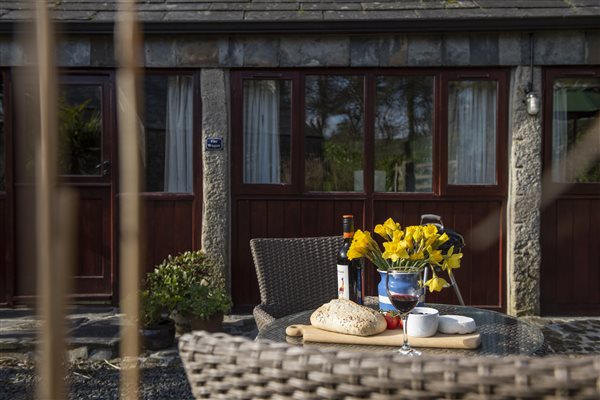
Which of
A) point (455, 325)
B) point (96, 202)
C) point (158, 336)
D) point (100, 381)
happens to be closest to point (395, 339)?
point (455, 325)

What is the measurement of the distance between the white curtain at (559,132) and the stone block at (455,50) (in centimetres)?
91

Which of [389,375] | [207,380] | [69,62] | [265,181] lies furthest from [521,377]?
[69,62]

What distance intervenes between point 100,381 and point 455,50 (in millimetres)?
3940

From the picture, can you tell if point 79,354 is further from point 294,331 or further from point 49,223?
point 49,223

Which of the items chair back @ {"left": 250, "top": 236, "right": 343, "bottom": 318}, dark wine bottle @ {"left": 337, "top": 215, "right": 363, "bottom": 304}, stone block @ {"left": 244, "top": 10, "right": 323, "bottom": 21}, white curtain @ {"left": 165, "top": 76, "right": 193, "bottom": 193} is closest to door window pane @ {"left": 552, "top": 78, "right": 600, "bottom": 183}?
stone block @ {"left": 244, "top": 10, "right": 323, "bottom": 21}

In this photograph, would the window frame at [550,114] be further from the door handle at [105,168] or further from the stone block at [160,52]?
the door handle at [105,168]

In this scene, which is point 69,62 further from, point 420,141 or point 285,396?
point 285,396

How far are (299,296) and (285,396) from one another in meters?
2.48

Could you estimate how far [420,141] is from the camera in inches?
222

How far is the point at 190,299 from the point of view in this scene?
4.55 m

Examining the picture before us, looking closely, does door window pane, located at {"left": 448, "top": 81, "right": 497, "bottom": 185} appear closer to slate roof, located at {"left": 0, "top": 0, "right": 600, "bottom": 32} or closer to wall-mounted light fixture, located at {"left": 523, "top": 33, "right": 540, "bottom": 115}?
wall-mounted light fixture, located at {"left": 523, "top": 33, "right": 540, "bottom": 115}

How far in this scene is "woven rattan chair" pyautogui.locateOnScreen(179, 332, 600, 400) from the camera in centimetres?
77

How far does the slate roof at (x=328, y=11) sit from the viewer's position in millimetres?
5176

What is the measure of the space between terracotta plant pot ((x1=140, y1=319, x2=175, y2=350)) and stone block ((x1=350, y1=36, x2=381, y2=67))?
278 cm
